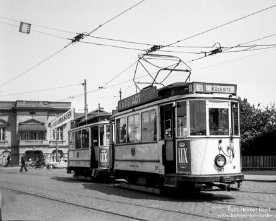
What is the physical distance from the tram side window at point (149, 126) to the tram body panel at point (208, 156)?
5.97ft

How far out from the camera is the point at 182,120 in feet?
39.7

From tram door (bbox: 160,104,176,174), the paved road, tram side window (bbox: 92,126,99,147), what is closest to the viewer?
the paved road

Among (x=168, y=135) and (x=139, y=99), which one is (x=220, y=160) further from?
(x=139, y=99)

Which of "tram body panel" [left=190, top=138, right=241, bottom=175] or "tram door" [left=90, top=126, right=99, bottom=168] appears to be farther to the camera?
"tram door" [left=90, top=126, right=99, bottom=168]

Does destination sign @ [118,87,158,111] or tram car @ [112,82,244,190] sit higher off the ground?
destination sign @ [118,87,158,111]

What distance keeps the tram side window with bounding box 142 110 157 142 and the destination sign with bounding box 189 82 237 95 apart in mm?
1790

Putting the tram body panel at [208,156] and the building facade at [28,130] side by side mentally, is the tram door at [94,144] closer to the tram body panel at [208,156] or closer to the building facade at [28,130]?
the tram body panel at [208,156]

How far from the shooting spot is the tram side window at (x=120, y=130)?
608 inches

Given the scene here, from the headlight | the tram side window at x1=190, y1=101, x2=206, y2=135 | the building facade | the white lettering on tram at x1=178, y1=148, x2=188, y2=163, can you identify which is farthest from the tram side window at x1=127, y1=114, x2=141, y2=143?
the building facade

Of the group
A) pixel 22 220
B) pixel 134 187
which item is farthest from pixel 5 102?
pixel 22 220

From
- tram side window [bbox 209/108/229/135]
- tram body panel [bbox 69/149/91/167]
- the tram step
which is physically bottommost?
the tram step

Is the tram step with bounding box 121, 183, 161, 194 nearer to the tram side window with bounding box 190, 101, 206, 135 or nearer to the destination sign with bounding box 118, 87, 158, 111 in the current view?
the tram side window with bounding box 190, 101, 206, 135

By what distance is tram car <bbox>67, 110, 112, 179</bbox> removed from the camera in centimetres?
1919

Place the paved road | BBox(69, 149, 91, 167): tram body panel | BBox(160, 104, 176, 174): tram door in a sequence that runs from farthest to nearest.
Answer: BBox(69, 149, 91, 167): tram body panel, BBox(160, 104, 176, 174): tram door, the paved road
